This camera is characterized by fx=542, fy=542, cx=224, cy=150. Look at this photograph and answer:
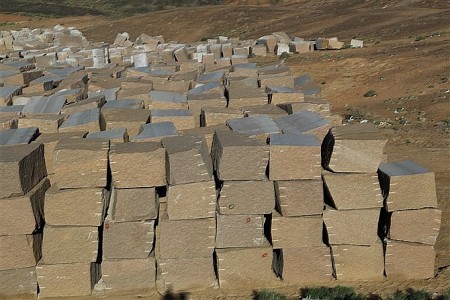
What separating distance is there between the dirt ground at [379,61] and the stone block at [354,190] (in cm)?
96

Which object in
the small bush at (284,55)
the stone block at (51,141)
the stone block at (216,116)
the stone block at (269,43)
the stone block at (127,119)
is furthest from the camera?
the stone block at (269,43)

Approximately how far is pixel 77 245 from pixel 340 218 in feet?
9.64

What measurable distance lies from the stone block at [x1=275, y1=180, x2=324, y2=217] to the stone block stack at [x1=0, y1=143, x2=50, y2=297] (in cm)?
270

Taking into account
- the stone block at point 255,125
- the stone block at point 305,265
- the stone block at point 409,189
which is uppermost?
the stone block at point 255,125

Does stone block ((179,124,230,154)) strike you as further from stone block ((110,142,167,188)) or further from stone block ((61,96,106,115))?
stone block ((61,96,106,115))

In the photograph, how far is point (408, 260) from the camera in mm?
6238

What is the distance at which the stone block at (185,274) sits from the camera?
20.1 ft

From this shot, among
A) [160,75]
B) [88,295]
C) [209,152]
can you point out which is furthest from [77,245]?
[160,75]

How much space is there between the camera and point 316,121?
7.23m

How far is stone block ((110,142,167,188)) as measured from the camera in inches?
Result: 232

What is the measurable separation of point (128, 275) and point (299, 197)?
2.12 meters

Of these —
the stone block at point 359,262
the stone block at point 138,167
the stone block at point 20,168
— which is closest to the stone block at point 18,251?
the stone block at point 20,168

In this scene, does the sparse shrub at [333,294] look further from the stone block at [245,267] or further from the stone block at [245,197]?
the stone block at [245,197]

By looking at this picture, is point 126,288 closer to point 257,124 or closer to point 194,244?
point 194,244
